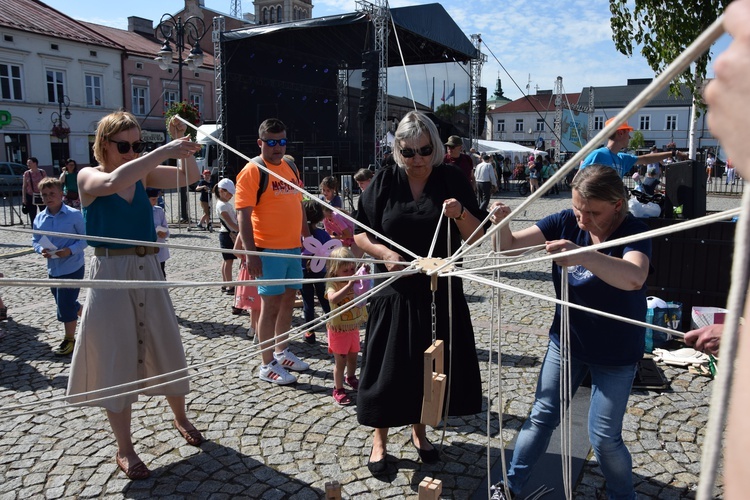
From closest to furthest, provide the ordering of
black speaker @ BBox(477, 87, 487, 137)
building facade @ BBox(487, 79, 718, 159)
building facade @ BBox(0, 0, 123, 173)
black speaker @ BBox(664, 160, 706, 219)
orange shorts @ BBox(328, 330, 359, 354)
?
orange shorts @ BBox(328, 330, 359, 354), black speaker @ BBox(664, 160, 706, 219), black speaker @ BBox(477, 87, 487, 137), building facade @ BBox(0, 0, 123, 173), building facade @ BBox(487, 79, 718, 159)

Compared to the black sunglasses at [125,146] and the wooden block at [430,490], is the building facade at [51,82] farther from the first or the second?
the wooden block at [430,490]

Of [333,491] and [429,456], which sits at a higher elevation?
[333,491]

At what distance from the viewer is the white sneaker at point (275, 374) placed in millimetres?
4312

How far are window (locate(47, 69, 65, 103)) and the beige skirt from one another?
3105 cm

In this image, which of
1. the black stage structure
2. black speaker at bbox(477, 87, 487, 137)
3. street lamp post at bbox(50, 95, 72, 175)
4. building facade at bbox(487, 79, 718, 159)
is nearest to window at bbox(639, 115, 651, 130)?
building facade at bbox(487, 79, 718, 159)

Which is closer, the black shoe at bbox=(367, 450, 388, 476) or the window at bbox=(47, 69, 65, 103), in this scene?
the black shoe at bbox=(367, 450, 388, 476)

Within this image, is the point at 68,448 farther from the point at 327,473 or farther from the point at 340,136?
the point at 340,136

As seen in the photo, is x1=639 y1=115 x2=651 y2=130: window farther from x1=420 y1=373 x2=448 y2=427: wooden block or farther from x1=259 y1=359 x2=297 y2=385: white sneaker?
x1=420 y1=373 x2=448 y2=427: wooden block

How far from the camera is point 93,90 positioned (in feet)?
103

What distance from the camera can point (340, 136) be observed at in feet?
60.1

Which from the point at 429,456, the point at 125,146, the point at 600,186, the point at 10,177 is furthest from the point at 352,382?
the point at 10,177

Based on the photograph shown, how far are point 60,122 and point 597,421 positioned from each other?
3029 centimetres

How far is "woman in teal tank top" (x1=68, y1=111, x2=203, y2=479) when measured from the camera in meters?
2.92

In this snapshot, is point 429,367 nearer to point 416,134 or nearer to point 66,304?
point 416,134
